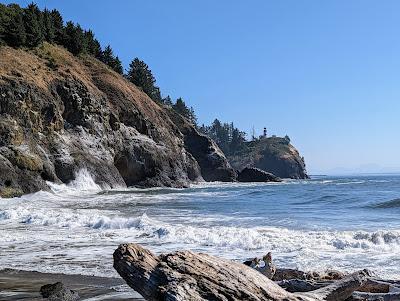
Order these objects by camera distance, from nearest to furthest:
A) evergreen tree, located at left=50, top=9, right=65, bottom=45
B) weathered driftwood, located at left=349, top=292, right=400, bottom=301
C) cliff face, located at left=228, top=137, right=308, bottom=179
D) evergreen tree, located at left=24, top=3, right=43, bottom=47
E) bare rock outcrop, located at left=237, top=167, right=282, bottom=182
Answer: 1. weathered driftwood, located at left=349, top=292, right=400, bottom=301
2. evergreen tree, located at left=24, top=3, right=43, bottom=47
3. evergreen tree, located at left=50, top=9, right=65, bottom=45
4. bare rock outcrop, located at left=237, top=167, right=282, bottom=182
5. cliff face, located at left=228, top=137, right=308, bottom=179

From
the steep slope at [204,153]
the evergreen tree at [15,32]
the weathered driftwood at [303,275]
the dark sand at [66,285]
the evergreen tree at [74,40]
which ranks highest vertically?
the evergreen tree at [74,40]

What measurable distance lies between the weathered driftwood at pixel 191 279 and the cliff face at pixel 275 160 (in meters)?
139

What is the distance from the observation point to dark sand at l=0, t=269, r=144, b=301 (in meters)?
7.45

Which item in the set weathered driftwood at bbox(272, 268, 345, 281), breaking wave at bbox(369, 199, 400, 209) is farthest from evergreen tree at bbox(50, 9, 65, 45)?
weathered driftwood at bbox(272, 268, 345, 281)

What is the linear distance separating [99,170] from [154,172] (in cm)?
1114

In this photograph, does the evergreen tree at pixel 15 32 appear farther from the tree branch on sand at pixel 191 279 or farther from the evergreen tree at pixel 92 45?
the tree branch on sand at pixel 191 279

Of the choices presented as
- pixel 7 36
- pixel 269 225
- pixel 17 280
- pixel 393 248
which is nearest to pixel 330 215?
pixel 269 225

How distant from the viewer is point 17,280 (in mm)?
8703

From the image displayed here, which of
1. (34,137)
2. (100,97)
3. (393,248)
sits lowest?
(393,248)

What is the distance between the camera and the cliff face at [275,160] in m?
145

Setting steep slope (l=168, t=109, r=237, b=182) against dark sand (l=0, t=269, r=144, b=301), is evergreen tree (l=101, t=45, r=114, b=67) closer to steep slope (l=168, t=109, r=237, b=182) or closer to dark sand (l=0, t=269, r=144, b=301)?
steep slope (l=168, t=109, r=237, b=182)

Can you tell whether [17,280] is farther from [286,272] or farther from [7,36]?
[7,36]

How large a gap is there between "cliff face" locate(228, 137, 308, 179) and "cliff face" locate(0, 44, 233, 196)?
78986 mm

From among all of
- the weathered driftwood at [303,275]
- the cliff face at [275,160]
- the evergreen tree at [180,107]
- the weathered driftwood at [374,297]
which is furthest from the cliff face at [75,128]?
the cliff face at [275,160]
